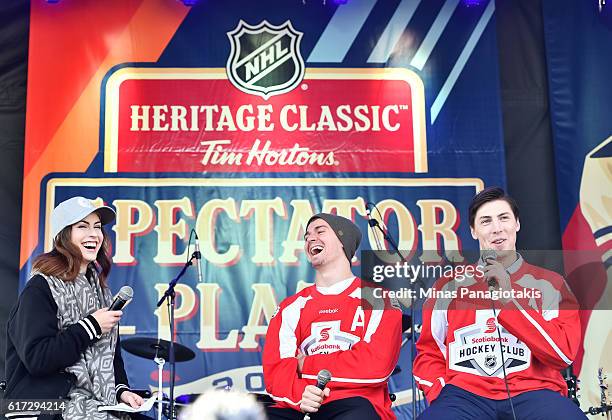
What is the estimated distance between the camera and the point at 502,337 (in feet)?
10.0

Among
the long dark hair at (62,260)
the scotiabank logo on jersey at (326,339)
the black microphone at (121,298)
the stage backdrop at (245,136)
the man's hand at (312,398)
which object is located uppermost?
the stage backdrop at (245,136)

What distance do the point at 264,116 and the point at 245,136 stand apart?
0.17 metres

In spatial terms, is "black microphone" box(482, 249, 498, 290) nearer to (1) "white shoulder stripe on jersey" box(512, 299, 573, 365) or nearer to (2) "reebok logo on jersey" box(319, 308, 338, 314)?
(1) "white shoulder stripe on jersey" box(512, 299, 573, 365)

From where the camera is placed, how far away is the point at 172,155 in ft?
15.5

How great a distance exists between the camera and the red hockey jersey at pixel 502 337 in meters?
2.93

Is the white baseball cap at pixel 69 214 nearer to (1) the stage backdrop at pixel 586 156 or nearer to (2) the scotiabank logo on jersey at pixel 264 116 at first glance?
(2) the scotiabank logo on jersey at pixel 264 116

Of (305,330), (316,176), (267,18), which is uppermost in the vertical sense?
(267,18)

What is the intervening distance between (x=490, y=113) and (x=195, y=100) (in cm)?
179

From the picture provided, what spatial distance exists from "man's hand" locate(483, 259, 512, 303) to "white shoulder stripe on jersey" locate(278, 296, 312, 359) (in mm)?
912

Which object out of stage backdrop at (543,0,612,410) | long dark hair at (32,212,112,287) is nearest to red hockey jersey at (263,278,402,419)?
long dark hair at (32,212,112,287)

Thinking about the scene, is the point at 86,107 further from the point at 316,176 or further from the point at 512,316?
the point at 512,316

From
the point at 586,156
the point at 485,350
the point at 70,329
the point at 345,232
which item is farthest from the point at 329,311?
the point at 586,156

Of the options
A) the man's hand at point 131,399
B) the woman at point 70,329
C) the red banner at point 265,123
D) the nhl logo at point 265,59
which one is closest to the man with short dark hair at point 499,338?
the man's hand at point 131,399

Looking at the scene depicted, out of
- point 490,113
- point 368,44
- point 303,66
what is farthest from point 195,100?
point 490,113
